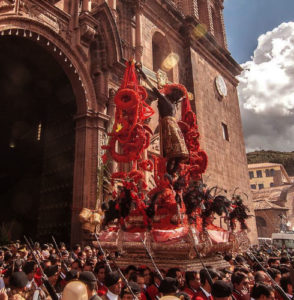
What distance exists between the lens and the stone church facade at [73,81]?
39.3 feet

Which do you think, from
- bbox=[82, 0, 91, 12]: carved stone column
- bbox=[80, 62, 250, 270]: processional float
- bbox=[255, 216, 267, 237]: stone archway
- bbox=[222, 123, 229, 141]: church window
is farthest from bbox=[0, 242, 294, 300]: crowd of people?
bbox=[255, 216, 267, 237]: stone archway

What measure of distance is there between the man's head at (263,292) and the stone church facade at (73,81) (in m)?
8.69

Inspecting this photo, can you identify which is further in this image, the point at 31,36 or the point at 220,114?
the point at 220,114

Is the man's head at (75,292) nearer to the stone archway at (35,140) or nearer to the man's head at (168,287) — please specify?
the man's head at (168,287)

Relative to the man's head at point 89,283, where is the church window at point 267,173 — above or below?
above

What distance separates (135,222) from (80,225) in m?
4.34

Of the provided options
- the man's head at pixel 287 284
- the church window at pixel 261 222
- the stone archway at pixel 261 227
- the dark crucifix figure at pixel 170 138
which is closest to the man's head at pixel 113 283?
the man's head at pixel 287 284

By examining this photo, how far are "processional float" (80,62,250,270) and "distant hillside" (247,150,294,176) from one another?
77253 millimetres

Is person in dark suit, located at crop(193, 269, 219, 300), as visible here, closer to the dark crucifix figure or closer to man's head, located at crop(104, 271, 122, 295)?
man's head, located at crop(104, 271, 122, 295)

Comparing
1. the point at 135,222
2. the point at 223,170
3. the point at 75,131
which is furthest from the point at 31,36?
the point at 223,170

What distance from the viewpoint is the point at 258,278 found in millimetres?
4578

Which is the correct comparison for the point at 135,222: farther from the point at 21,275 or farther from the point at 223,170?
the point at 223,170

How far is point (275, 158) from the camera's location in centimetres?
8119

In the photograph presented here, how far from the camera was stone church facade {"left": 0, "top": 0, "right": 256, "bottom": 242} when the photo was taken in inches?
472
